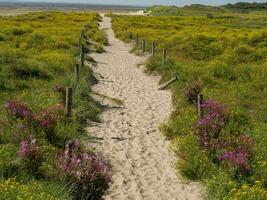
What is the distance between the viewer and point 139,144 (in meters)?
12.3

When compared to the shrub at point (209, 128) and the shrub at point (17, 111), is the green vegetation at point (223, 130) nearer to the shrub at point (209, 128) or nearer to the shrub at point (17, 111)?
the shrub at point (209, 128)

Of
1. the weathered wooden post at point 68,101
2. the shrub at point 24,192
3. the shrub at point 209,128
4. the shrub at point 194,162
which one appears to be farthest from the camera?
the weathered wooden post at point 68,101

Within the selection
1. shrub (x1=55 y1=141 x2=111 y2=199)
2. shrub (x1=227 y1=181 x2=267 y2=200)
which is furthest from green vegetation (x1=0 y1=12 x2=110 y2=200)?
shrub (x1=227 y1=181 x2=267 y2=200)

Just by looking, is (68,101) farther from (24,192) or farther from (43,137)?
(24,192)

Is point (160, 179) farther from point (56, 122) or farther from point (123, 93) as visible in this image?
point (123, 93)

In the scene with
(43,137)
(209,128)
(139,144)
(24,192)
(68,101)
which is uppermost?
(24,192)

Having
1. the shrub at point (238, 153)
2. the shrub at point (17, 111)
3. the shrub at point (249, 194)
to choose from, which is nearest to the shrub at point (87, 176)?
the shrub at point (249, 194)

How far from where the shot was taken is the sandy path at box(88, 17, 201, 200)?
9375mm

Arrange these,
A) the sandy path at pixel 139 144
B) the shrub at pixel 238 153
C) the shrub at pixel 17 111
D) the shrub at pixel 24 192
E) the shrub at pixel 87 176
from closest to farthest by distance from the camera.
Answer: the shrub at pixel 24 192 → the shrub at pixel 87 176 → the shrub at pixel 238 153 → the sandy path at pixel 139 144 → the shrub at pixel 17 111

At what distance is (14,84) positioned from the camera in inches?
675

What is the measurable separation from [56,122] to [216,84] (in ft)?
34.1

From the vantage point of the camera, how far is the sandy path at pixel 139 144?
30.8 feet

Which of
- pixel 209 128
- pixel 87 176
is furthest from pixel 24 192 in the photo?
pixel 209 128

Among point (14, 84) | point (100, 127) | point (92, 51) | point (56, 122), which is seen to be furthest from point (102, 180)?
point (92, 51)
